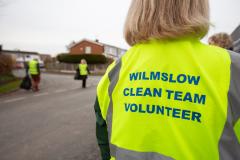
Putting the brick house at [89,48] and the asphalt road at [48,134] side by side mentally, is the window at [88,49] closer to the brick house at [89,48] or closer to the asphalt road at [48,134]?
the brick house at [89,48]

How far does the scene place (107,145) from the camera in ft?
4.28

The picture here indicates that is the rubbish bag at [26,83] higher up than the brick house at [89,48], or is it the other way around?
the brick house at [89,48]

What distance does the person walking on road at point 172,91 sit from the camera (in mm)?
980

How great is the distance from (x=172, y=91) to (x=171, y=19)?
368 mm

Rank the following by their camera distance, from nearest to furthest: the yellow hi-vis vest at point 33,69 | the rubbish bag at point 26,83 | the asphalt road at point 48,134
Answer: the asphalt road at point 48,134
the rubbish bag at point 26,83
the yellow hi-vis vest at point 33,69

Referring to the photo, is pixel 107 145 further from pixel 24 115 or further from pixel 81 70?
pixel 81 70

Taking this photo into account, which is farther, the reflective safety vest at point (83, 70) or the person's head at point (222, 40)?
the reflective safety vest at point (83, 70)

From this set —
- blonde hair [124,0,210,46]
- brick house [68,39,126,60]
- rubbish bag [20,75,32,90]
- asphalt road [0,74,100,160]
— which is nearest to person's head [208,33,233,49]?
blonde hair [124,0,210,46]

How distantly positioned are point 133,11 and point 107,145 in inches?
31.7

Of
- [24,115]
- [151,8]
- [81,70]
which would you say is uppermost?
[151,8]

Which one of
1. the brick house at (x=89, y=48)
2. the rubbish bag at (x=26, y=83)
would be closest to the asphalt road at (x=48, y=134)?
the rubbish bag at (x=26, y=83)

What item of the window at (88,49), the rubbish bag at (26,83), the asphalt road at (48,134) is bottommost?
the asphalt road at (48,134)

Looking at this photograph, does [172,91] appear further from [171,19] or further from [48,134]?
[48,134]

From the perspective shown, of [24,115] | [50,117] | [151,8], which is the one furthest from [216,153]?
[24,115]
